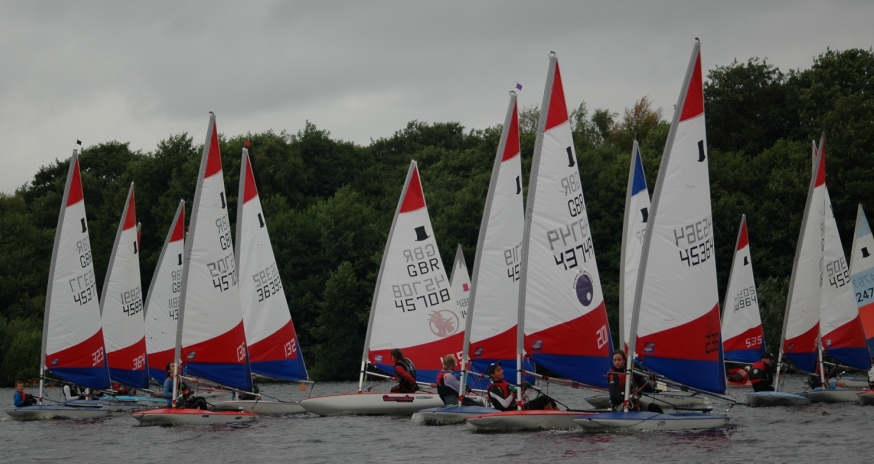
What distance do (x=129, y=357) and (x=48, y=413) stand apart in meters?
5.85

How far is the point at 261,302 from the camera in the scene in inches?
1183

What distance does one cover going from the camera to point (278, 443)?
895 inches

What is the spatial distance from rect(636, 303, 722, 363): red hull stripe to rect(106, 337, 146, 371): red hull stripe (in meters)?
17.9

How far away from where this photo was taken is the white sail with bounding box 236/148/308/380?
29469 millimetres

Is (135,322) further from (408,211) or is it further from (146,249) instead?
(146,249)

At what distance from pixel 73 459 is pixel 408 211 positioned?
36.4 feet

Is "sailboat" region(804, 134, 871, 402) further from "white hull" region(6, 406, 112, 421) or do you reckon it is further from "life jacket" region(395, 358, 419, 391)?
"white hull" region(6, 406, 112, 421)

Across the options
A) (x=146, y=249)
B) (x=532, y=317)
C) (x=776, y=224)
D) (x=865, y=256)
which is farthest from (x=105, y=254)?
(x=532, y=317)

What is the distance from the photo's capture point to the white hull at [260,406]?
2717 centimetres

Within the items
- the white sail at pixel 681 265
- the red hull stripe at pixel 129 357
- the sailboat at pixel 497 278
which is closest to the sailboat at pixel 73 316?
the red hull stripe at pixel 129 357

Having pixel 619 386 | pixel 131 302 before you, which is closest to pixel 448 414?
pixel 619 386

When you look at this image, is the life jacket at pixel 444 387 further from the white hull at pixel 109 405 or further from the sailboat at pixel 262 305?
the white hull at pixel 109 405

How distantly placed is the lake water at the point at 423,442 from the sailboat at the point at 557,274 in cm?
140

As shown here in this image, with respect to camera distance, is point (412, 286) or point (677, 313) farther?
point (412, 286)
